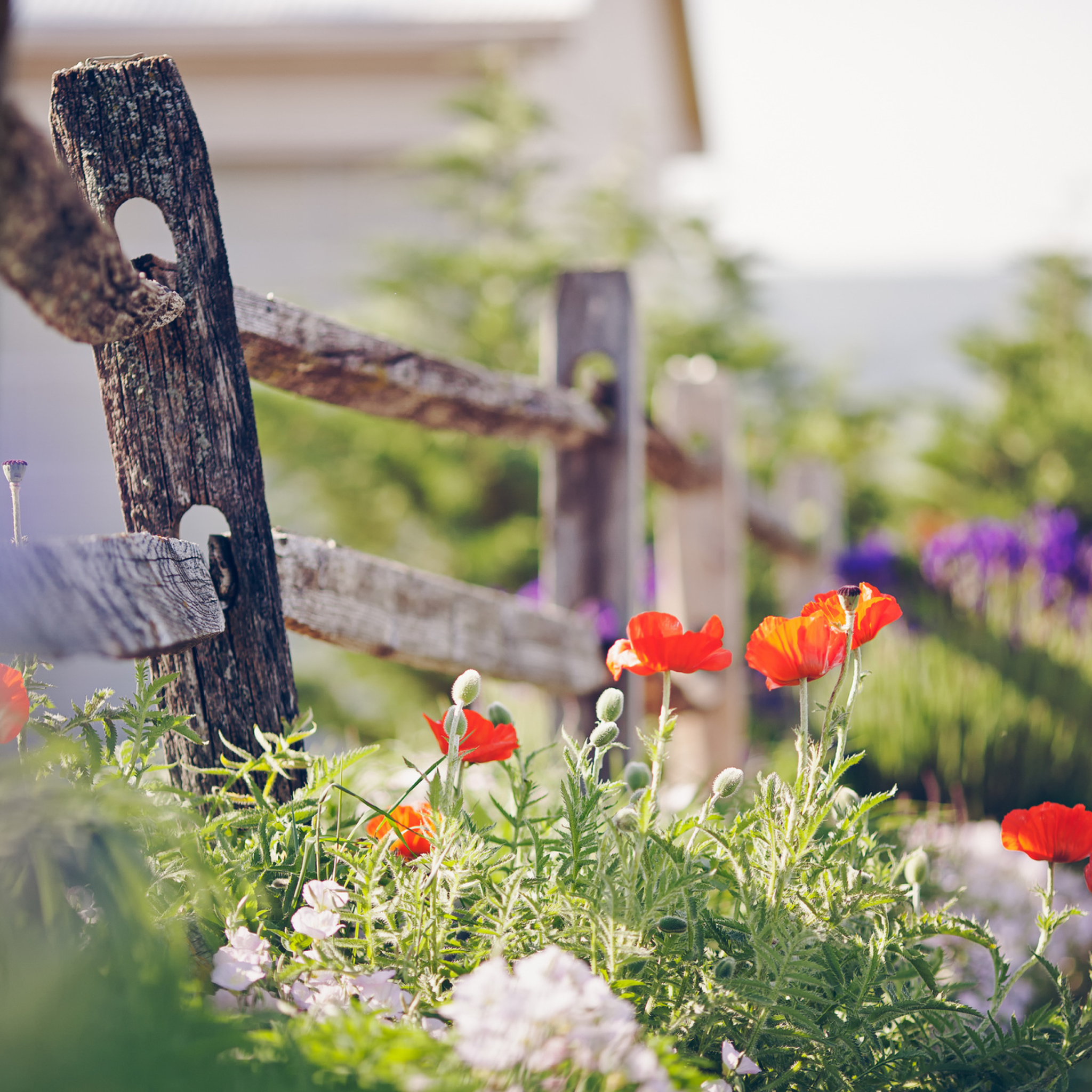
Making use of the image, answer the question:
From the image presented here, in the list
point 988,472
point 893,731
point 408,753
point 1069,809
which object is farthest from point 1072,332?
point 1069,809

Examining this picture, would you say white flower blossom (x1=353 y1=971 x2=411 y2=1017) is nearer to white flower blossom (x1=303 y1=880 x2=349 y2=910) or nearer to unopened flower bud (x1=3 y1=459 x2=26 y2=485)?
white flower blossom (x1=303 y1=880 x2=349 y2=910)

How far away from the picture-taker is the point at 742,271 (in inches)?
261

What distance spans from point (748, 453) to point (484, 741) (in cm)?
563

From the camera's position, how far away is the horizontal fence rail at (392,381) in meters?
1.21

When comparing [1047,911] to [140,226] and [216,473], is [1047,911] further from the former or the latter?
[140,226]

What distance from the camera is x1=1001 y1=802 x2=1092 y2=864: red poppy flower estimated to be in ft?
3.04

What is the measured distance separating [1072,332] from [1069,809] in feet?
22.3

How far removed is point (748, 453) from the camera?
6.35 m

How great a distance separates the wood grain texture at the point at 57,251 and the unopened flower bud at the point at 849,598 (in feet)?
2.15

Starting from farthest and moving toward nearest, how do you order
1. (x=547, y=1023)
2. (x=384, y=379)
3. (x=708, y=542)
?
(x=708, y=542)
(x=384, y=379)
(x=547, y=1023)

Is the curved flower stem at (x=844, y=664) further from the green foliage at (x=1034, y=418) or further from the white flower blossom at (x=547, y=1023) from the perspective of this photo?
the green foliage at (x=1034, y=418)

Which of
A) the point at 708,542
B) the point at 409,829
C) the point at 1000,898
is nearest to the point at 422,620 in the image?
the point at 409,829

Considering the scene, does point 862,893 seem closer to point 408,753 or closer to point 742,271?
point 408,753

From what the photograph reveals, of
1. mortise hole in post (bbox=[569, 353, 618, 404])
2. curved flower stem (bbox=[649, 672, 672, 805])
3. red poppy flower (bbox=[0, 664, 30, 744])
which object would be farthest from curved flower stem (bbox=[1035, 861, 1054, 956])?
mortise hole in post (bbox=[569, 353, 618, 404])
